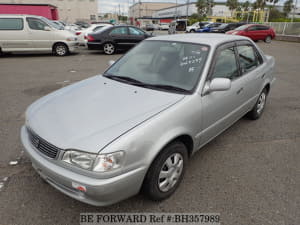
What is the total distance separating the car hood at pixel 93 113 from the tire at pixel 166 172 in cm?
42

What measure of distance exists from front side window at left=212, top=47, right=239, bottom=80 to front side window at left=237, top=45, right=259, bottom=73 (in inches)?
9.1

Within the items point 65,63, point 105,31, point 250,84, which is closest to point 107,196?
point 250,84

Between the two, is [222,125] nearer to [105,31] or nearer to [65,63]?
[65,63]

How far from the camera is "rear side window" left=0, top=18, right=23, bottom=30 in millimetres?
10008

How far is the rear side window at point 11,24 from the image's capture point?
32.8 feet

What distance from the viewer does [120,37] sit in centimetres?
1162

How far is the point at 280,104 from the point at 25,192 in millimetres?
5268

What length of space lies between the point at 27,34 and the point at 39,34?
50cm

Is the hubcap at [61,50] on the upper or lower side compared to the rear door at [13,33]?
Answer: lower

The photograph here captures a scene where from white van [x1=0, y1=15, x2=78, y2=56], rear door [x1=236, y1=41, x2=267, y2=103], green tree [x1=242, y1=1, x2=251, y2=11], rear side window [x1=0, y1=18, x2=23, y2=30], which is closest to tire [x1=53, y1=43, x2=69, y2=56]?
white van [x1=0, y1=15, x2=78, y2=56]

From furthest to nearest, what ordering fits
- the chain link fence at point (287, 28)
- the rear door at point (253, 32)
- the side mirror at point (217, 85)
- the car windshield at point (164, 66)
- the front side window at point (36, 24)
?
the chain link fence at point (287, 28) → the rear door at point (253, 32) → the front side window at point (36, 24) → the car windshield at point (164, 66) → the side mirror at point (217, 85)

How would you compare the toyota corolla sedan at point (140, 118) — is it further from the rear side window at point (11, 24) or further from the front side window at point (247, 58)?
the rear side window at point (11, 24)

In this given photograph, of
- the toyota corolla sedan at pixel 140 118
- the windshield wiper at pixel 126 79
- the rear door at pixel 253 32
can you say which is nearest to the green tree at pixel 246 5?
the rear door at pixel 253 32

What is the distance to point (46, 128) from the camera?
6.79 feet
